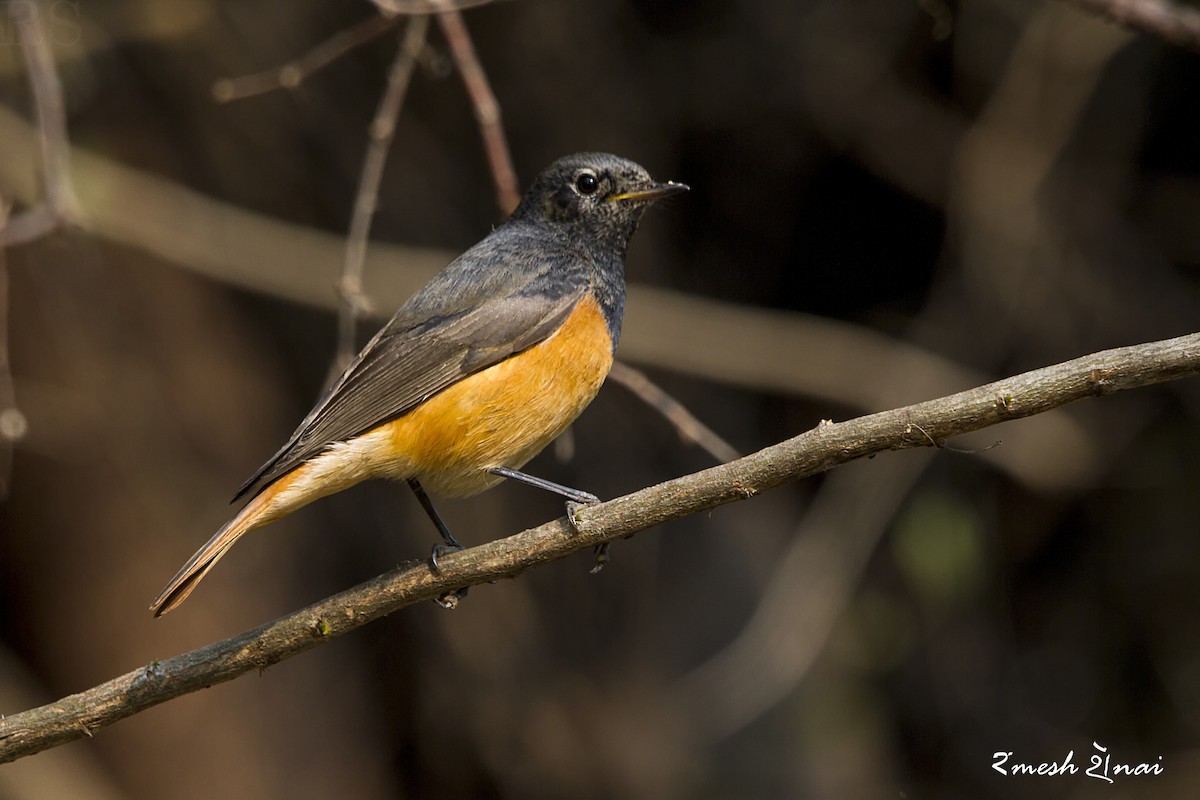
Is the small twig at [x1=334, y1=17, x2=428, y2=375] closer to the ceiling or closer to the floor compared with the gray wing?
closer to the ceiling

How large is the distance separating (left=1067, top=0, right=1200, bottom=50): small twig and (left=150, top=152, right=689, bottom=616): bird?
1586 mm

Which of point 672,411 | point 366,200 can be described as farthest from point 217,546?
point 672,411

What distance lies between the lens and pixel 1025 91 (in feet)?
19.6

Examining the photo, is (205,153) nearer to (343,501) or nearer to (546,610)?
(343,501)

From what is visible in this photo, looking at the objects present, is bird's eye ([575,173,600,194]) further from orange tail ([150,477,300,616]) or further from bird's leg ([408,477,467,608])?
orange tail ([150,477,300,616])

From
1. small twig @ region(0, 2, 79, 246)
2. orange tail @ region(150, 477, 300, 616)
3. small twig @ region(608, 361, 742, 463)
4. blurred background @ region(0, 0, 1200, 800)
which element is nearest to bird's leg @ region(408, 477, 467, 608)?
orange tail @ region(150, 477, 300, 616)

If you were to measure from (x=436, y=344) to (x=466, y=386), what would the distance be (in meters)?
0.24

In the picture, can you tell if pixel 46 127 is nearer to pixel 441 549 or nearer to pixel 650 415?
pixel 441 549

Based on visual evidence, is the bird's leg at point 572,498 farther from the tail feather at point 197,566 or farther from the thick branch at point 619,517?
the tail feather at point 197,566

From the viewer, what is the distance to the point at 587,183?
4379 mm

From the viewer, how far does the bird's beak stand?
421 centimetres

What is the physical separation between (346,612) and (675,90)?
155 inches

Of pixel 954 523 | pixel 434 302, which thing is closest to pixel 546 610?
pixel 954 523

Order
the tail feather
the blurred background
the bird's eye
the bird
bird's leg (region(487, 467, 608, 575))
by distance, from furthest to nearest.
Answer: the blurred background → the bird's eye → the bird → the tail feather → bird's leg (region(487, 467, 608, 575))
